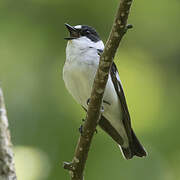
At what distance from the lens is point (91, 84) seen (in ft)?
12.9

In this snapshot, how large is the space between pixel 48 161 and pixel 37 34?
4.57ft

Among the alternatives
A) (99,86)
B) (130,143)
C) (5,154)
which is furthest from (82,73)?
(5,154)

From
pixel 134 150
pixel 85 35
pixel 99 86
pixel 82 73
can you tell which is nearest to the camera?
pixel 99 86

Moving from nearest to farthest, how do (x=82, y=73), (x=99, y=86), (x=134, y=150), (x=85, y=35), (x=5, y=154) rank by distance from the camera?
(x=5, y=154), (x=99, y=86), (x=82, y=73), (x=134, y=150), (x=85, y=35)

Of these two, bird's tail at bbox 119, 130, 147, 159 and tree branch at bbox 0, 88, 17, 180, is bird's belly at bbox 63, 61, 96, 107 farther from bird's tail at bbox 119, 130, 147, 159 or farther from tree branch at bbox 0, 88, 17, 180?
tree branch at bbox 0, 88, 17, 180

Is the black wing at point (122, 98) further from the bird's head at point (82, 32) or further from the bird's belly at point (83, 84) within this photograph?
the bird's head at point (82, 32)

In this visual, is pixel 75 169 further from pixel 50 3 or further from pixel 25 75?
pixel 50 3

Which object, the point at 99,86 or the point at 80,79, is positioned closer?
the point at 99,86

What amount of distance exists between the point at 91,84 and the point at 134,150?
24.5 inches

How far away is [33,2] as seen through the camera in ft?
16.1

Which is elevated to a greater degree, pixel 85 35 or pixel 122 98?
pixel 85 35

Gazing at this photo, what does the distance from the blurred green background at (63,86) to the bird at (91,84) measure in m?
0.11

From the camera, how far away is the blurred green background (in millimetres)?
3979

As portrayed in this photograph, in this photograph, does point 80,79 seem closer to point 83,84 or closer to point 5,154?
point 83,84
